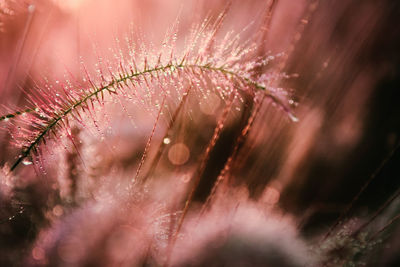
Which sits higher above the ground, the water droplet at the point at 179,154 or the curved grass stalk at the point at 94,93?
the curved grass stalk at the point at 94,93

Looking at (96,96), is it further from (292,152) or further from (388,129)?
(388,129)

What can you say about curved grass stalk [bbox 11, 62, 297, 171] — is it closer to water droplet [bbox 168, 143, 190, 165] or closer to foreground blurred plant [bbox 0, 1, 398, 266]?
foreground blurred plant [bbox 0, 1, 398, 266]

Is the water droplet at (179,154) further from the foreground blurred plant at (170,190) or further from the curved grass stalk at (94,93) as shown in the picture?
the curved grass stalk at (94,93)

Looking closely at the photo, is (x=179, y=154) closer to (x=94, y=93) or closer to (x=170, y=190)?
(x=170, y=190)

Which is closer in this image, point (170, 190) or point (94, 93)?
point (94, 93)

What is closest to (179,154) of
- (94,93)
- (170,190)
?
(170,190)

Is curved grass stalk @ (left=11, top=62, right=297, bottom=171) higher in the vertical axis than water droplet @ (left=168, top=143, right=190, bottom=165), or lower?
higher

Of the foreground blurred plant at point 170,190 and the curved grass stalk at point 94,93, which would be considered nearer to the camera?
the curved grass stalk at point 94,93

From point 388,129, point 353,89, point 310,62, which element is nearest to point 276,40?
point 310,62

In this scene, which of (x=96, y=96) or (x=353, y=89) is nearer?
(x=96, y=96)

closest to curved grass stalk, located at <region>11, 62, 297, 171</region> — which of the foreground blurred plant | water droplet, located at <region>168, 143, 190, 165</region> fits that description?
the foreground blurred plant

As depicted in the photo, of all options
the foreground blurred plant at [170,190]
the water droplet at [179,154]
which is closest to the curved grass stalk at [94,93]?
the foreground blurred plant at [170,190]
